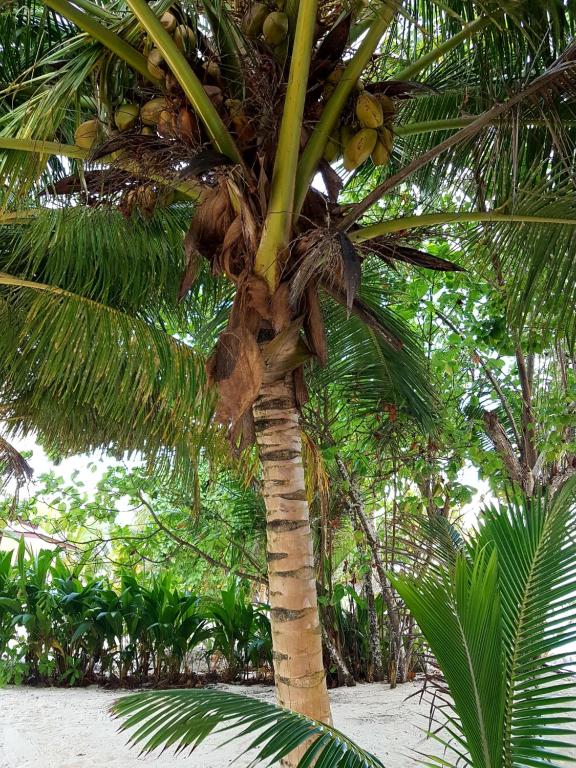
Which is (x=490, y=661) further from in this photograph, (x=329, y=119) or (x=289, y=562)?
(x=329, y=119)

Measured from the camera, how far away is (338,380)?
4.75 meters

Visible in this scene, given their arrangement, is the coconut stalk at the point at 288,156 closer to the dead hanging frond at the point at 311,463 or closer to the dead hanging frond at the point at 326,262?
the dead hanging frond at the point at 326,262

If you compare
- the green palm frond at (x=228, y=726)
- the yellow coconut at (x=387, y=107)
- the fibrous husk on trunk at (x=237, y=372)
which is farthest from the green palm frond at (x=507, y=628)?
the yellow coconut at (x=387, y=107)

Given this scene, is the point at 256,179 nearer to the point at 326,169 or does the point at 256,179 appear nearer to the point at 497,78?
the point at 326,169

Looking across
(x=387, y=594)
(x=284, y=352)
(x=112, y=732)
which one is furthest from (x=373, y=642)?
(x=284, y=352)

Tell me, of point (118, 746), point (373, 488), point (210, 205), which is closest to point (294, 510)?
point (210, 205)

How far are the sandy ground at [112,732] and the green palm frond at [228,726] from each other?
192 cm

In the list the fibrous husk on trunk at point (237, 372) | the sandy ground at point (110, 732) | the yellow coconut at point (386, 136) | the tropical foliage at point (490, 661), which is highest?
the yellow coconut at point (386, 136)

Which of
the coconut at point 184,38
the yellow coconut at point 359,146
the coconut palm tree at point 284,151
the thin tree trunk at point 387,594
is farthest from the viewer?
the thin tree trunk at point 387,594

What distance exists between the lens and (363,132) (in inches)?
105

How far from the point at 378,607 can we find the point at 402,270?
350 centimetres

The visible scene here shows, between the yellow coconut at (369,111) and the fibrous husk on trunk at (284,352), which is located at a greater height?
the yellow coconut at (369,111)

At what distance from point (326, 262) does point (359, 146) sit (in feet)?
1.85

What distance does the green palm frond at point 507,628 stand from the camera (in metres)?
1.75
